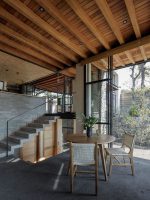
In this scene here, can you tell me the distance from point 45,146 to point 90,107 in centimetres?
256

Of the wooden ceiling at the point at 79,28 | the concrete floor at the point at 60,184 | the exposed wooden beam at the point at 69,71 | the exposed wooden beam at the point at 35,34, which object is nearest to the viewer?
the concrete floor at the point at 60,184

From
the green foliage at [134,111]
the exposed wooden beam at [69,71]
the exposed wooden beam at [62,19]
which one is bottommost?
the green foliage at [134,111]

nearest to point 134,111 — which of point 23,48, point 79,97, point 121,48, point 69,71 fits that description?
point 79,97

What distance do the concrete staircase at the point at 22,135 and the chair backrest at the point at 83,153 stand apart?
305 centimetres

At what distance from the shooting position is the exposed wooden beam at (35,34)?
3.86 metres

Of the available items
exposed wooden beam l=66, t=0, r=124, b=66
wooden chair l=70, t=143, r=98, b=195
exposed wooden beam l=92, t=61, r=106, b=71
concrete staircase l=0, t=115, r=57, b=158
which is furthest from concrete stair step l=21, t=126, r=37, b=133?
exposed wooden beam l=66, t=0, r=124, b=66

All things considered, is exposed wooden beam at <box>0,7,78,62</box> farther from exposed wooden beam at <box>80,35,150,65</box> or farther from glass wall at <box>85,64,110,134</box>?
glass wall at <box>85,64,110,134</box>

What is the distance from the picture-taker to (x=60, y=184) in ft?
10.2

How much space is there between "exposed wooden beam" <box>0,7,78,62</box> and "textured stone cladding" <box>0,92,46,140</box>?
8.43 ft

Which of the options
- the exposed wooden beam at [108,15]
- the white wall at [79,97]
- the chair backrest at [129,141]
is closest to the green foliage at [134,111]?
the white wall at [79,97]

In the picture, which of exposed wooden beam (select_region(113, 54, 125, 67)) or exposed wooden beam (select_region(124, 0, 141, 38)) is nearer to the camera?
exposed wooden beam (select_region(124, 0, 141, 38))

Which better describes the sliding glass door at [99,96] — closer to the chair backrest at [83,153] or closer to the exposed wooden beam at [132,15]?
the exposed wooden beam at [132,15]

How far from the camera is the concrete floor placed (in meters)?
2.70

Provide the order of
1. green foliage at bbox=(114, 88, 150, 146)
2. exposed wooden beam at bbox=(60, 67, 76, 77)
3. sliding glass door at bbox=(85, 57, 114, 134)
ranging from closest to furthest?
1. sliding glass door at bbox=(85, 57, 114, 134)
2. green foliage at bbox=(114, 88, 150, 146)
3. exposed wooden beam at bbox=(60, 67, 76, 77)
